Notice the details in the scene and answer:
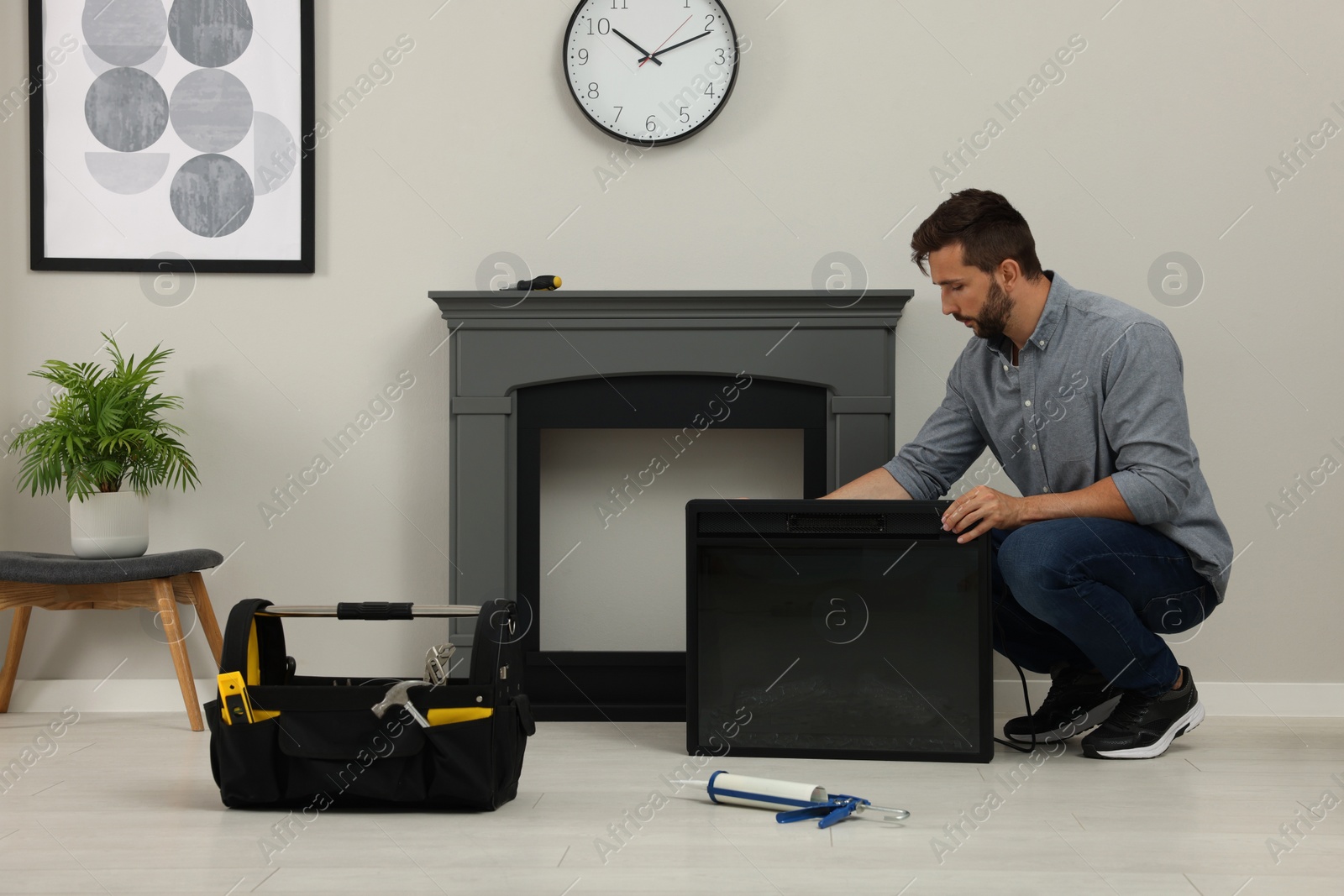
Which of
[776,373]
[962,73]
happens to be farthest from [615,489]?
[962,73]

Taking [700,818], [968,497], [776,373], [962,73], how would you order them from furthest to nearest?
[962,73] < [776,373] < [968,497] < [700,818]

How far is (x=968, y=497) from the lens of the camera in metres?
1.80

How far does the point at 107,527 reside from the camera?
2.18 m

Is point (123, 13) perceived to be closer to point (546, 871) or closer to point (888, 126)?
point (888, 126)

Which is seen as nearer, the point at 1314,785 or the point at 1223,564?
→ the point at 1314,785

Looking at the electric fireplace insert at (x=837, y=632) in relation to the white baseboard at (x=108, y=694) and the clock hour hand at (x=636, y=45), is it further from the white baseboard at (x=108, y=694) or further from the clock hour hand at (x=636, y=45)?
the white baseboard at (x=108, y=694)

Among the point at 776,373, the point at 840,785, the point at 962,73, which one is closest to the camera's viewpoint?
the point at 840,785

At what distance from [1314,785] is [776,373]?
121cm

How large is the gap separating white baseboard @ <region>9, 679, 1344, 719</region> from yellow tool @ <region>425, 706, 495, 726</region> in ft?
3.85

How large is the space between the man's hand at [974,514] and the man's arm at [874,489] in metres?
0.23

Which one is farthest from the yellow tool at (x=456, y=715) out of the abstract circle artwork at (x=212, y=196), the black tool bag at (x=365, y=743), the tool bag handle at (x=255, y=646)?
the abstract circle artwork at (x=212, y=196)

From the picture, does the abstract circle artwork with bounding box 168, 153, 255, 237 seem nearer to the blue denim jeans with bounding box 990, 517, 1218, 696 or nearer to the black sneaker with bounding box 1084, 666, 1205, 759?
the blue denim jeans with bounding box 990, 517, 1218, 696

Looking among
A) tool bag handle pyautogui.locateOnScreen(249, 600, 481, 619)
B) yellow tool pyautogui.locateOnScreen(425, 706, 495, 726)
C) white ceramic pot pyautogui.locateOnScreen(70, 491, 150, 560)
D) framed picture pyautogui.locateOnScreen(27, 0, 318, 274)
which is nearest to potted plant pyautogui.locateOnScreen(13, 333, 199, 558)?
white ceramic pot pyautogui.locateOnScreen(70, 491, 150, 560)

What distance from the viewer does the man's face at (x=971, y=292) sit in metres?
1.90
